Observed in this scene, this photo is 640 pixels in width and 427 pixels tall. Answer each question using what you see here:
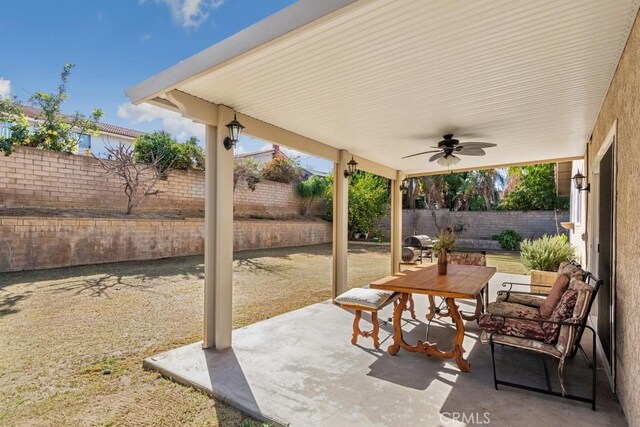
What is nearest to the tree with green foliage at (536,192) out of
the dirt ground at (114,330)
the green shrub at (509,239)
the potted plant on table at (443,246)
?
the green shrub at (509,239)

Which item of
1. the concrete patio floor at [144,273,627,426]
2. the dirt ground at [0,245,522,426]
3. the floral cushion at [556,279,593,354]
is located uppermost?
the floral cushion at [556,279,593,354]

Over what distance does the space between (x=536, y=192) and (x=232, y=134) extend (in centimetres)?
1643

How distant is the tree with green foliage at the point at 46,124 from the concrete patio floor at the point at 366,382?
8.10m

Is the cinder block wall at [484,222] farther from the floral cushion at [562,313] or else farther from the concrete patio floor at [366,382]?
the floral cushion at [562,313]

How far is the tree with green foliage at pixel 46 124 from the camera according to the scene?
317 inches

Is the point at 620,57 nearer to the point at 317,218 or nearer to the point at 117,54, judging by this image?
the point at 117,54

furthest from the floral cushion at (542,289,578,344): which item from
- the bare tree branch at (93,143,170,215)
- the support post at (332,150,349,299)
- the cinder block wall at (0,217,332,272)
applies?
the bare tree branch at (93,143,170,215)

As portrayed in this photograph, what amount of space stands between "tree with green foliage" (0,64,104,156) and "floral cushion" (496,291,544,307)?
34.0ft

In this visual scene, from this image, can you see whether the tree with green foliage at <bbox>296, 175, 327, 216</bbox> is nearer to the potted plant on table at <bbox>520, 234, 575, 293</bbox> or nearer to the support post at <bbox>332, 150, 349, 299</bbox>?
the support post at <bbox>332, 150, 349, 299</bbox>

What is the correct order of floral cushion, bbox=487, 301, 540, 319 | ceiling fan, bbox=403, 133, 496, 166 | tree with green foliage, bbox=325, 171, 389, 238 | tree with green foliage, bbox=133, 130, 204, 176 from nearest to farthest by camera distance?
floral cushion, bbox=487, 301, 540, 319 < ceiling fan, bbox=403, 133, 496, 166 < tree with green foliage, bbox=133, 130, 204, 176 < tree with green foliage, bbox=325, 171, 389, 238

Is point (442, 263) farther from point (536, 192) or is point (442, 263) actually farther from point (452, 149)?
point (536, 192)

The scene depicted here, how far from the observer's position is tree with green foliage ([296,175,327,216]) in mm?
16109

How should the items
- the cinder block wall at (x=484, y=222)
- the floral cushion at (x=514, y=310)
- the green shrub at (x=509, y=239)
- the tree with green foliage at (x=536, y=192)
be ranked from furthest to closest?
the tree with green foliage at (x=536, y=192) → the cinder block wall at (x=484, y=222) → the green shrub at (x=509, y=239) → the floral cushion at (x=514, y=310)

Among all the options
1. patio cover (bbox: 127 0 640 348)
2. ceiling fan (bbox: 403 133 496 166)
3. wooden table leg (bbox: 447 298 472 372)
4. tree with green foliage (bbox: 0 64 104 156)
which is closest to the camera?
patio cover (bbox: 127 0 640 348)
